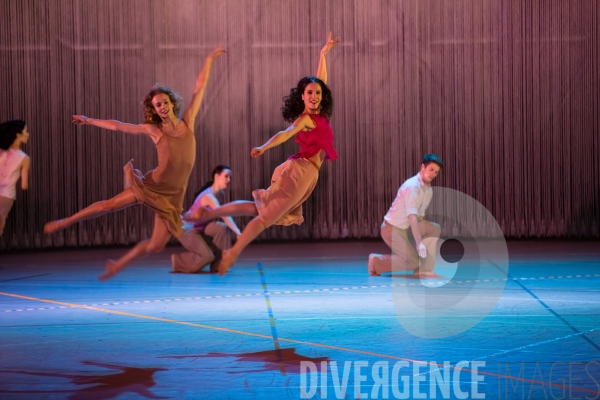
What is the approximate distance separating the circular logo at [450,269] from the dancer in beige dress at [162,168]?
1.80 metres

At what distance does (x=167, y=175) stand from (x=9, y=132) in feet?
4.00

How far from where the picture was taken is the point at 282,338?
501cm

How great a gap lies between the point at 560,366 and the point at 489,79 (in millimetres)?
7277

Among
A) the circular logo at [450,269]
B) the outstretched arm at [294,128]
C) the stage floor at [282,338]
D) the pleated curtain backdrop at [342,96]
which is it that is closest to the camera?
the stage floor at [282,338]

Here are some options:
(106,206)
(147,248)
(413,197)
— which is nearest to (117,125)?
(106,206)

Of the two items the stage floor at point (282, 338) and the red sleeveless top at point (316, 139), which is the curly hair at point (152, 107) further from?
the stage floor at point (282, 338)

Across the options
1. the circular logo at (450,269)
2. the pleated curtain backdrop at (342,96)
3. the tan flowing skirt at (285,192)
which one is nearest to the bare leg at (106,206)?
the tan flowing skirt at (285,192)

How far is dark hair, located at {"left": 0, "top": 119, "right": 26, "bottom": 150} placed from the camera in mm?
5387

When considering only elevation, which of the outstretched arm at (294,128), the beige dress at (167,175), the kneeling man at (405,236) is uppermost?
the outstretched arm at (294,128)

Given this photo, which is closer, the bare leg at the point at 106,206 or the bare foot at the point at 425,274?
the bare leg at the point at 106,206

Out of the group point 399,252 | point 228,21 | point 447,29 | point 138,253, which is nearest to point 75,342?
point 138,253

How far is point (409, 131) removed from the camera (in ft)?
35.9

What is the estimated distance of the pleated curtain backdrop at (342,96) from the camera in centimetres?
1070

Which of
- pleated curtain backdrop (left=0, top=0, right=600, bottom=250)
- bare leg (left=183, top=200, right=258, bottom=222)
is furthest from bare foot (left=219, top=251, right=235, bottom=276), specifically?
pleated curtain backdrop (left=0, top=0, right=600, bottom=250)
